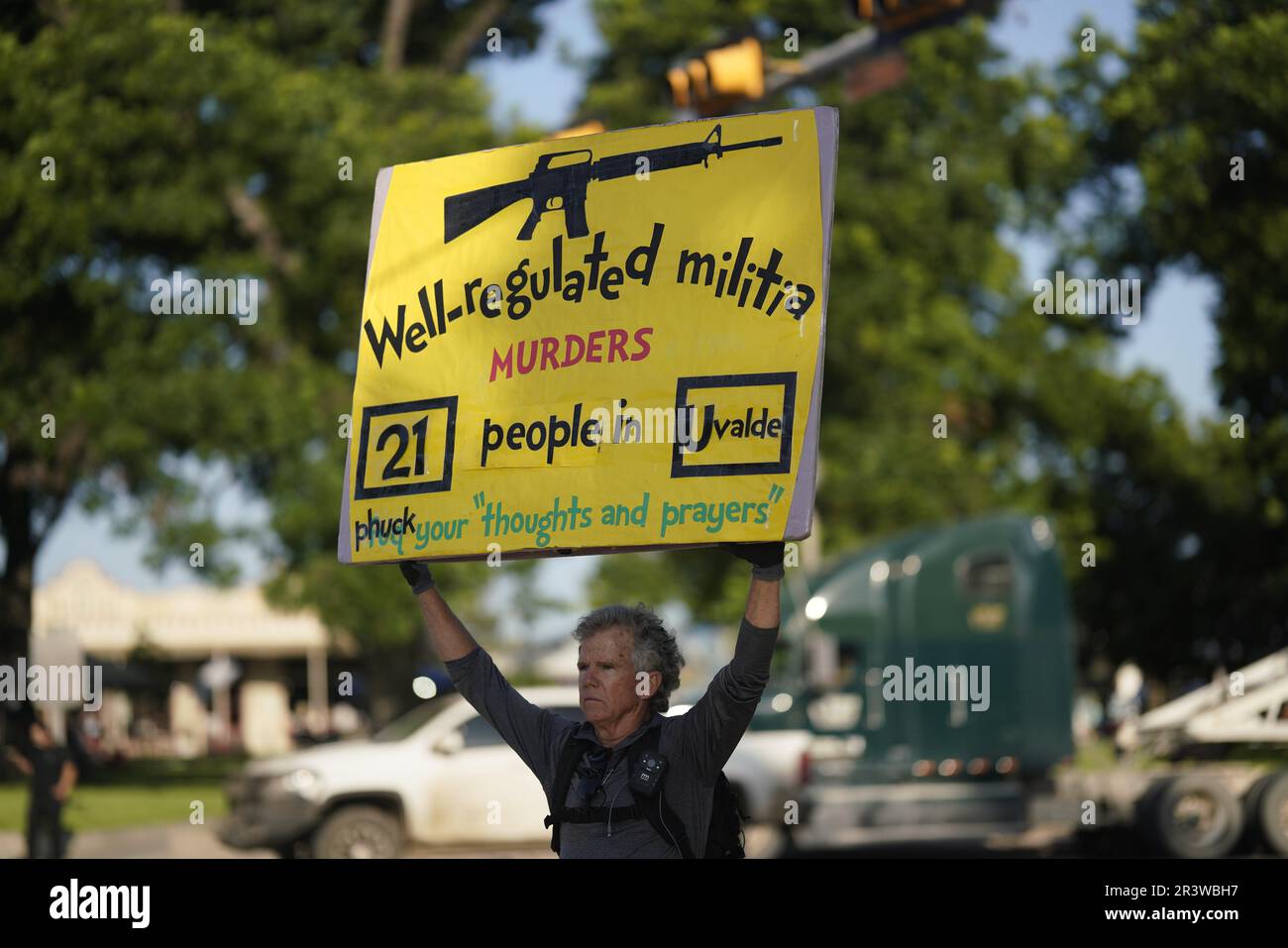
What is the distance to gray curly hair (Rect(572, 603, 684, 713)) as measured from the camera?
4555 millimetres

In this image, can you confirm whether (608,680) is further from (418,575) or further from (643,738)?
(418,575)

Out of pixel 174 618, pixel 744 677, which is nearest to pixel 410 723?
pixel 744 677

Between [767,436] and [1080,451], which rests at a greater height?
[1080,451]

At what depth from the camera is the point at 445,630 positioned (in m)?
4.80

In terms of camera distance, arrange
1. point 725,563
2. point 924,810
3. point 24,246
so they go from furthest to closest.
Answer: point 725,563, point 24,246, point 924,810

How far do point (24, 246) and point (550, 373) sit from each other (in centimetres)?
1794

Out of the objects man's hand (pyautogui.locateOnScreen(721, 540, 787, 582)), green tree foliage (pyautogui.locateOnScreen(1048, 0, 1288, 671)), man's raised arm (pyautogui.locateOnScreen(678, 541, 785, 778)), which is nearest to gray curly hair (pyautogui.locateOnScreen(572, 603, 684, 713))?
man's raised arm (pyautogui.locateOnScreen(678, 541, 785, 778))

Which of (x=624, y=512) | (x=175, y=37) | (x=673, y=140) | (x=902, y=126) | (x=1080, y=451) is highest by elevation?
(x=902, y=126)

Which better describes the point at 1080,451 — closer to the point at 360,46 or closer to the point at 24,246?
the point at 360,46

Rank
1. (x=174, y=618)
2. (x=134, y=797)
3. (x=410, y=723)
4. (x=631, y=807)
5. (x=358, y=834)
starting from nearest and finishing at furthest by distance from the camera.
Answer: (x=631, y=807), (x=358, y=834), (x=410, y=723), (x=134, y=797), (x=174, y=618)

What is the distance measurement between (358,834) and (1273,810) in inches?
324

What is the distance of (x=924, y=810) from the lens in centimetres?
1909

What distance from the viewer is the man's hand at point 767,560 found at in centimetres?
424

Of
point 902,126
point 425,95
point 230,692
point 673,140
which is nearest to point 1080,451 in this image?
point 902,126
